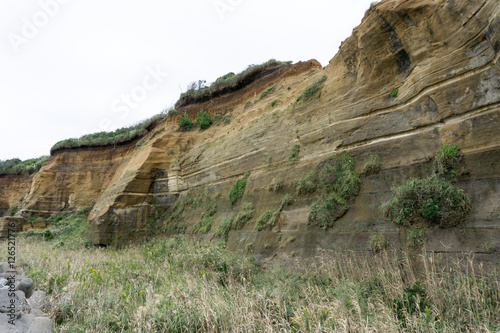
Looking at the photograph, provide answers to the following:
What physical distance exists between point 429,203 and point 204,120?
16.2 m

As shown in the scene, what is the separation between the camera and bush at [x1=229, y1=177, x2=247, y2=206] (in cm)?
1299

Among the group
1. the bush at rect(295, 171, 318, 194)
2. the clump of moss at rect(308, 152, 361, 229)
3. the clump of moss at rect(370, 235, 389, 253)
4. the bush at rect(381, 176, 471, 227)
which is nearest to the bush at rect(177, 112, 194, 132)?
the bush at rect(295, 171, 318, 194)

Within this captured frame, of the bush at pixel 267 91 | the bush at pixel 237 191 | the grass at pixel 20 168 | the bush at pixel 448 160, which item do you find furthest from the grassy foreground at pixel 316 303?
the grass at pixel 20 168

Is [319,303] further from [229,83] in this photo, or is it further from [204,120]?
[229,83]

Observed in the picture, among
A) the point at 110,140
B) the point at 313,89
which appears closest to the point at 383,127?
the point at 313,89

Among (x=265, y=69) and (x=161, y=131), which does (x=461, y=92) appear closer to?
(x=265, y=69)

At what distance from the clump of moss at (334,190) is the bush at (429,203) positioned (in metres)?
1.40

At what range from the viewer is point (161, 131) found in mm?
22750

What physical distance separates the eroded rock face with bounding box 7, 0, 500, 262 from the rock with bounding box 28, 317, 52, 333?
19.2 ft

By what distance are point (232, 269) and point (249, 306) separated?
3.41 metres

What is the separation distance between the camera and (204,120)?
20.2m

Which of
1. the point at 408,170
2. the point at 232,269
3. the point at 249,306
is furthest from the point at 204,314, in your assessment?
the point at 408,170

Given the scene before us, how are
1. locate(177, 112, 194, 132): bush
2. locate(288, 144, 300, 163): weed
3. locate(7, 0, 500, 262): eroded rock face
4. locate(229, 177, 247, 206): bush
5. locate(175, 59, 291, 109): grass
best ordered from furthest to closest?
locate(177, 112, 194, 132): bush → locate(175, 59, 291, 109): grass → locate(229, 177, 247, 206): bush → locate(288, 144, 300, 163): weed → locate(7, 0, 500, 262): eroded rock face

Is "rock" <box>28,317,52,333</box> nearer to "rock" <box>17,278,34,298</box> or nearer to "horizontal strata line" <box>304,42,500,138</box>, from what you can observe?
"rock" <box>17,278,34,298</box>
